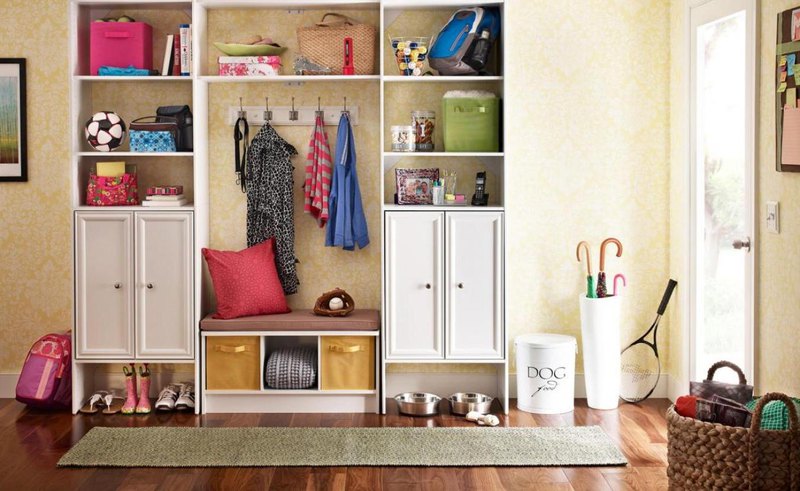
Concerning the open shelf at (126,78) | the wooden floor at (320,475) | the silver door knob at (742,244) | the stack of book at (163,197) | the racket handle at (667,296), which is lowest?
the wooden floor at (320,475)

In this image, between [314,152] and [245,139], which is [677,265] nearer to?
[314,152]

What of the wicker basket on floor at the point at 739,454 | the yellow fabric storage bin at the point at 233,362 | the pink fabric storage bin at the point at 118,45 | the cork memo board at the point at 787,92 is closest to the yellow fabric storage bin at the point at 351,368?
the yellow fabric storage bin at the point at 233,362

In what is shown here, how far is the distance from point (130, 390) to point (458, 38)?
255 cm

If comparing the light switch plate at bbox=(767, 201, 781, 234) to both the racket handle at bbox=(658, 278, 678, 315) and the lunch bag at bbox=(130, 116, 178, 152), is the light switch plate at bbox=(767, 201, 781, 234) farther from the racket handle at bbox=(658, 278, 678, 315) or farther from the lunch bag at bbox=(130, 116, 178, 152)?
the lunch bag at bbox=(130, 116, 178, 152)

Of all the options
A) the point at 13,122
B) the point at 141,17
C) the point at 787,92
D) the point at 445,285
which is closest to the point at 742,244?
the point at 787,92

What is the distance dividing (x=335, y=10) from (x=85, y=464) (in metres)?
2.74

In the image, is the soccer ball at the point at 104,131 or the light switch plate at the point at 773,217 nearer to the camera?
the light switch plate at the point at 773,217

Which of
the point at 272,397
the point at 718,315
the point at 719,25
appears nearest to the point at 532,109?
the point at 719,25

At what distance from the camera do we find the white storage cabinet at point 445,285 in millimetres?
5285

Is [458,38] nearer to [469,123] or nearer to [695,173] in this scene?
[469,123]

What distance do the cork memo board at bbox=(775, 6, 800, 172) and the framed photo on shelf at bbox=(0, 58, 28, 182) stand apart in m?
3.92

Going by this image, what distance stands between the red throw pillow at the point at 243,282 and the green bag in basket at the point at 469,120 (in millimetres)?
1178

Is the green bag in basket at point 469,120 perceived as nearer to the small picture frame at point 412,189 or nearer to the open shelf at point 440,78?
the open shelf at point 440,78

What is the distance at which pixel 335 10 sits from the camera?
18.3 ft
